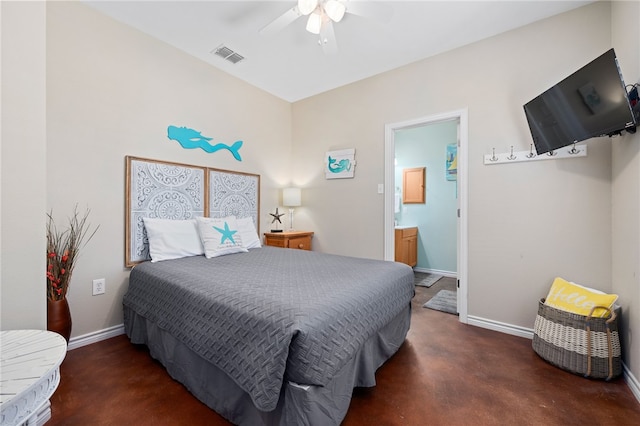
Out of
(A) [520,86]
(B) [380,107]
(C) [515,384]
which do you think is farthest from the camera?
(B) [380,107]

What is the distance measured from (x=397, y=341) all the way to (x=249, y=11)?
285cm

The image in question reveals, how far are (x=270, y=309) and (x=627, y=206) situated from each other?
233cm

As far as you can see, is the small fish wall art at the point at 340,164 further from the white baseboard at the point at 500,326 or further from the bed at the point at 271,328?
the white baseboard at the point at 500,326

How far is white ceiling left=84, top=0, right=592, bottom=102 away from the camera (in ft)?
6.81

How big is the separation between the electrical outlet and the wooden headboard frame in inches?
7.9

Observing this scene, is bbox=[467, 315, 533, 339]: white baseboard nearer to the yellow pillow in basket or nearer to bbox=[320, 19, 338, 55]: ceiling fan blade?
the yellow pillow in basket

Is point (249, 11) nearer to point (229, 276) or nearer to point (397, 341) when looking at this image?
point (229, 276)

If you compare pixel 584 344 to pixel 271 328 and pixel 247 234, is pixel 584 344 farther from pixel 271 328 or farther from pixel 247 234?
pixel 247 234

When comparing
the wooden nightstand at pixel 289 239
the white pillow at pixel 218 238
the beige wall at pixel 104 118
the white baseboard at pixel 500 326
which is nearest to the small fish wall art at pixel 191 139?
the beige wall at pixel 104 118

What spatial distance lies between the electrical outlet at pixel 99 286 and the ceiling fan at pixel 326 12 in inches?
92.9

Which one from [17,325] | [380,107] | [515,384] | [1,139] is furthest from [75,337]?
[380,107]

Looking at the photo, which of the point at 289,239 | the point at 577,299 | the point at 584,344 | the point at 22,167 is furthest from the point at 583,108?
the point at 22,167

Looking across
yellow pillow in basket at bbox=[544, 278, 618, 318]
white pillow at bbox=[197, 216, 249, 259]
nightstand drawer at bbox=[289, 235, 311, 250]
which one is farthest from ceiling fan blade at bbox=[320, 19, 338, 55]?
yellow pillow in basket at bbox=[544, 278, 618, 318]

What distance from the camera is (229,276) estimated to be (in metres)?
1.66
